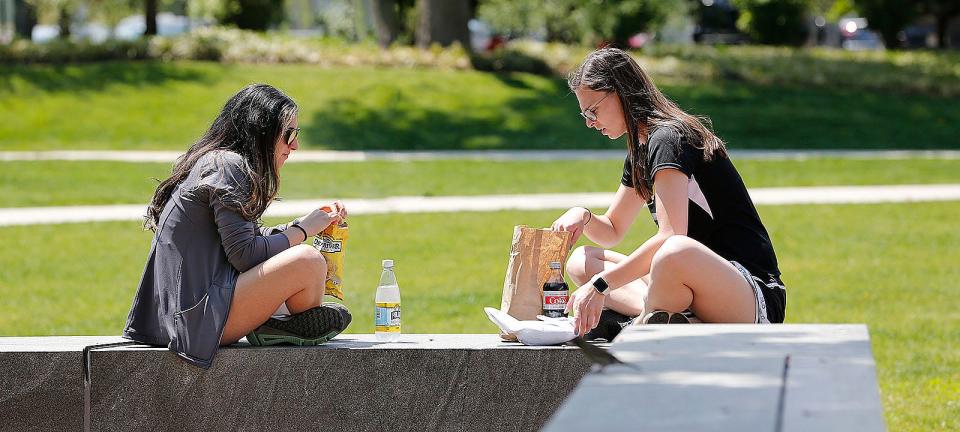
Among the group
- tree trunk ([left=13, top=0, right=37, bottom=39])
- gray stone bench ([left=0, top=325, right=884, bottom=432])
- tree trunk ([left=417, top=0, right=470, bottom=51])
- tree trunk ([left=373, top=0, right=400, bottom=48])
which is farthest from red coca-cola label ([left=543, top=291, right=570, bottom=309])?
tree trunk ([left=13, top=0, right=37, bottom=39])

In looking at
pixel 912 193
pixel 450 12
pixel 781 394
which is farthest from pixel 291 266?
pixel 450 12

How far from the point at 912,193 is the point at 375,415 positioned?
36.0ft

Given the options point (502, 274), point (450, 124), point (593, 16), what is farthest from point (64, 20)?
point (502, 274)

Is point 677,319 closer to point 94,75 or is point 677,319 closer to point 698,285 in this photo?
point 698,285

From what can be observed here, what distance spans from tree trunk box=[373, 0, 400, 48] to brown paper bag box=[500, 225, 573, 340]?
21751 millimetres

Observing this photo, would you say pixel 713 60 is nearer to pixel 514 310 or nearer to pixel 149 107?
pixel 149 107

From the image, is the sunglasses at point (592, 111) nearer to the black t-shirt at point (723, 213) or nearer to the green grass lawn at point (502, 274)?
the black t-shirt at point (723, 213)

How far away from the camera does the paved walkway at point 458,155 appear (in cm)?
1755

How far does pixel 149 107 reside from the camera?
20797 mm

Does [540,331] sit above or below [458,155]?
above

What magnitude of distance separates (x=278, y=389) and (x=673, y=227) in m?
1.50

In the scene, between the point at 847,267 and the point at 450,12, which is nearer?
the point at 847,267

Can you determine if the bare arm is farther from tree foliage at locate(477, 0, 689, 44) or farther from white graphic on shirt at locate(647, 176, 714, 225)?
tree foliage at locate(477, 0, 689, 44)

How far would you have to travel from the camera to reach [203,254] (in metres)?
4.57
